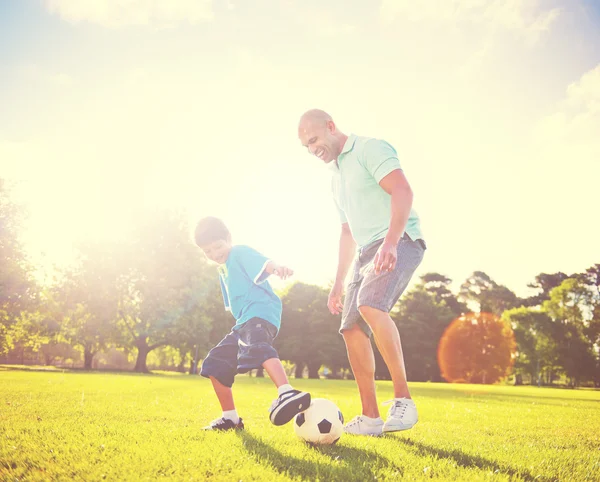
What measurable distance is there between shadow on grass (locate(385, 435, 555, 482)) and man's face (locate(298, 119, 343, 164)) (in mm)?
2964

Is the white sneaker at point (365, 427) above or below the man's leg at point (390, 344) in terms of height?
below

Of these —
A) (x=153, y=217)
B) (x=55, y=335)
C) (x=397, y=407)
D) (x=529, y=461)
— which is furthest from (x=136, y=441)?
(x=55, y=335)

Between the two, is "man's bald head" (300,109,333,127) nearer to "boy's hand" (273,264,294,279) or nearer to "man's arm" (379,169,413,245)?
"man's arm" (379,169,413,245)

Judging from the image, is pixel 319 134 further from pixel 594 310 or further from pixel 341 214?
pixel 594 310

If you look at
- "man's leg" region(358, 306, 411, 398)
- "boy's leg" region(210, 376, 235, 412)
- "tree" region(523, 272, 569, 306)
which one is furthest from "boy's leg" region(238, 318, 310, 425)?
"tree" region(523, 272, 569, 306)

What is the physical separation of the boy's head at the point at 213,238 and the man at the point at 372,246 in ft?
A: 4.47

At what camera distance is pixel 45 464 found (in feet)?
9.15

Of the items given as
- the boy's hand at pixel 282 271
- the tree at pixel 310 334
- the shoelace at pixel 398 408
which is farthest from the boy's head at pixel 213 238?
the tree at pixel 310 334

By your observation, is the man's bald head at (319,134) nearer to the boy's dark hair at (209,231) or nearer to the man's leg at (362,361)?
the boy's dark hair at (209,231)

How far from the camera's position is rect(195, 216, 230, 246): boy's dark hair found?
195 inches

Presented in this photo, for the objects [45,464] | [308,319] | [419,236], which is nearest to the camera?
[45,464]

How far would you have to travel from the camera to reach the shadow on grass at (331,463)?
2.66 metres

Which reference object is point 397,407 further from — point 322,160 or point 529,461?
point 322,160

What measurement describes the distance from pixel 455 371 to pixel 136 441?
6270 centimetres
